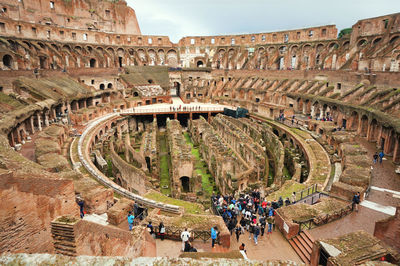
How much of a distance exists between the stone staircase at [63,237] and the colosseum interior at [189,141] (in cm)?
4

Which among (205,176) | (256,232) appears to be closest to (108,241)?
(256,232)

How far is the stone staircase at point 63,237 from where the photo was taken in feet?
21.9

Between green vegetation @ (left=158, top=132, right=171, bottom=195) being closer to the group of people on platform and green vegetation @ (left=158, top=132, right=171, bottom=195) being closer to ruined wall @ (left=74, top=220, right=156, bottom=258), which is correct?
the group of people on platform

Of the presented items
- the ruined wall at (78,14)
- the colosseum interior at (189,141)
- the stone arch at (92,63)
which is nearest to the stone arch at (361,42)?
the colosseum interior at (189,141)

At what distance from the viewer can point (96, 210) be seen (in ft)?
37.9

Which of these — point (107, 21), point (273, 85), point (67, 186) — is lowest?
point (67, 186)

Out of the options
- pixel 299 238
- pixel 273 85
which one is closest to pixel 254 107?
pixel 273 85

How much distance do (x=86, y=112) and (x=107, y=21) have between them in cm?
3279

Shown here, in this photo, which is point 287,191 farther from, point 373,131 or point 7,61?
point 7,61

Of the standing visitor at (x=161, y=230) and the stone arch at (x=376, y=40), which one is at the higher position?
the stone arch at (x=376, y=40)

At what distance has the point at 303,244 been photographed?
9.33 m

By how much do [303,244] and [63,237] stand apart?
7890mm

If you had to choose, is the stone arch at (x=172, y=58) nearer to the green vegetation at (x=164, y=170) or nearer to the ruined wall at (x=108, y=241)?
the green vegetation at (x=164, y=170)

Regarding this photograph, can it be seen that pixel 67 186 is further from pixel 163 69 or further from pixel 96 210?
pixel 163 69
